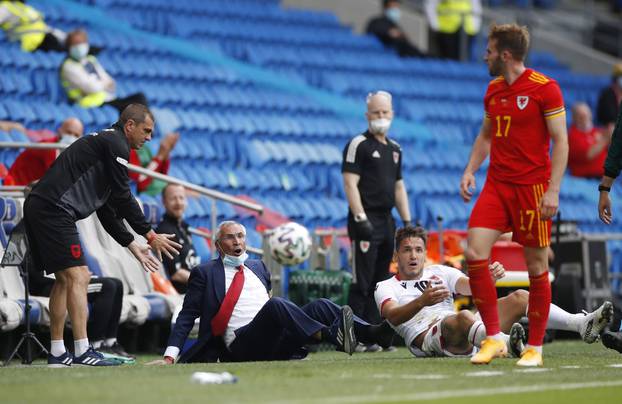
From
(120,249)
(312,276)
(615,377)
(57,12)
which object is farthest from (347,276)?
(57,12)

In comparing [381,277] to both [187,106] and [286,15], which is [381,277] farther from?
[286,15]

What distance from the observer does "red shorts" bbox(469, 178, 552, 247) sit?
799cm

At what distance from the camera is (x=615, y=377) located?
7414 mm

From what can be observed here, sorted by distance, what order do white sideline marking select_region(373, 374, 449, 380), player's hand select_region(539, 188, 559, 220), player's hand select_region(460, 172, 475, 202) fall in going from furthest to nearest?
player's hand select_region(460, 172, 475, 202) → player's hand select_region(539, 188, 559, 220) → white sideline marking select_region(373, 374, 449, 380)

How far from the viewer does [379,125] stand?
11398mm

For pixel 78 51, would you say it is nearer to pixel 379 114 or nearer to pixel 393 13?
pixel 379 114

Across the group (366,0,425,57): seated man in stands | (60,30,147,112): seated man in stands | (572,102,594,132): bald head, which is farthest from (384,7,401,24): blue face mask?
(60,30,147,112): seated man in stands

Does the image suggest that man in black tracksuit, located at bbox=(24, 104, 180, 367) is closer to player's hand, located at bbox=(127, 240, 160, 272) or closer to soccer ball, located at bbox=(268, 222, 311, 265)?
player's hand, located at bbox=(127, 240, 160, 272)

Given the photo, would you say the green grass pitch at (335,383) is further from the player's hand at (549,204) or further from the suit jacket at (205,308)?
the player's hand at (549,204)

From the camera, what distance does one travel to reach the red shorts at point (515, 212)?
7.99 m

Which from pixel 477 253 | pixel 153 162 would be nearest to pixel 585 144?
pixel 153 162

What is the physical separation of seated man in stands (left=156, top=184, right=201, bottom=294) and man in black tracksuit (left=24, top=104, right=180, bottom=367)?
291 centimetres

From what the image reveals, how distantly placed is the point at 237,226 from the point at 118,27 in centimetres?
920

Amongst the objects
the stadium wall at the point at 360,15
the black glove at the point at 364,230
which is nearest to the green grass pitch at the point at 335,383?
the black glove at the point at 364,230
